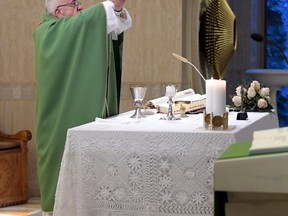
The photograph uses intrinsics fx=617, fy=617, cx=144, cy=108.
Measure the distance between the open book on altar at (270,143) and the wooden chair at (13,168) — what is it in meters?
4.87

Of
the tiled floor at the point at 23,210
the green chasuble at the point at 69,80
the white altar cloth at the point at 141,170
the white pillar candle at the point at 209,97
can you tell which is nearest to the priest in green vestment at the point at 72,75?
the green chasuble at the point at 69,80

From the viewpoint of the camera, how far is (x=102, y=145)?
2520 millimetres

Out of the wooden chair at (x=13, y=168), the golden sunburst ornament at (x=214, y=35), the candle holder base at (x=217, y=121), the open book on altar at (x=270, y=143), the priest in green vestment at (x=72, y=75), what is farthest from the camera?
the golden sunburst ornament at (x=214, y=35)

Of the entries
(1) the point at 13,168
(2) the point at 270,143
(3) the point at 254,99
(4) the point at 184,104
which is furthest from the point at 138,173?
(1) the point at 13,168

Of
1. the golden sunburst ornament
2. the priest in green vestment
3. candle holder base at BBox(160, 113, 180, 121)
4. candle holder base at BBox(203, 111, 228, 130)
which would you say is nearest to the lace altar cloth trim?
candle holder base at BBox(203, 111, 228, 130)

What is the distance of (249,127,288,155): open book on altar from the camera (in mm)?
707

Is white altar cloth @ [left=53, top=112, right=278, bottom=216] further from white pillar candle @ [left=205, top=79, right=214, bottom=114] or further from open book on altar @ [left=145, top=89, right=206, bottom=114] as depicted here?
open book on altar @ [left=145, top=89, right=206, bottom=114]

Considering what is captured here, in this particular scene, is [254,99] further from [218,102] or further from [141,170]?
[141,170]

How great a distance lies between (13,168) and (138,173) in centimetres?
337

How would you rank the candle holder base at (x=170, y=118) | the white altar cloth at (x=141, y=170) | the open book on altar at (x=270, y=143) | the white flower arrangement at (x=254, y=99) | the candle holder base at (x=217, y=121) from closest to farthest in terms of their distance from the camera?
1. the open book on altar at (x=270, y=143)
2. the white altar cloth at (x=141, y=170)
3. the candle holder base at (x=217, y=121)
4. the candle holder base at (x=170, y=118)
5. the white flower arrangement at (x=254, y=99)

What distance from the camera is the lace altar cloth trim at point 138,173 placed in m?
2.38

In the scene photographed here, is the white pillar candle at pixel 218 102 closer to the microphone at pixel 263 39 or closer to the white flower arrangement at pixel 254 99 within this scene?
the white flower arrangement at pixel 254 99

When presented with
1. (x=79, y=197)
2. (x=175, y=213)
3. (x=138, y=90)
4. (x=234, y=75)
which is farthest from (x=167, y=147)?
(x=234, y=75)

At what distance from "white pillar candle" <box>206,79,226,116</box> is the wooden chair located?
3.30 meters
